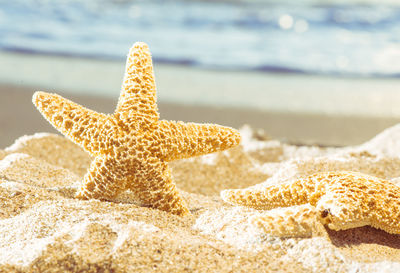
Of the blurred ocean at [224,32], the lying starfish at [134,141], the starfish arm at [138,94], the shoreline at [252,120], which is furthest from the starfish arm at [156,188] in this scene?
the blurred ocean at [224,32]

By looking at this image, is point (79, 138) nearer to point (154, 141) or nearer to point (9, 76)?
point (154, 141)

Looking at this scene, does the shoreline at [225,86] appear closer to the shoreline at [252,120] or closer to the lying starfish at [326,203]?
the shoreline at [252,120]

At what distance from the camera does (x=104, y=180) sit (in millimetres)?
2553

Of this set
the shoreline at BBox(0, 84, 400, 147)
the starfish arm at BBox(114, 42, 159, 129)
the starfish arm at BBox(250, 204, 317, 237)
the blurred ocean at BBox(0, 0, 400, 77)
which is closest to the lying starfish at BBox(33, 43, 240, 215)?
the starfish arm at BBox(114, 42, 159, 129)

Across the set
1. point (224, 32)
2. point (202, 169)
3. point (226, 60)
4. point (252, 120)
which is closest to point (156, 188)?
point (202, 169)

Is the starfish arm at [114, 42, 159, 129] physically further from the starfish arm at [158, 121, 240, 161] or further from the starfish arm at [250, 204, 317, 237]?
the starfish arm at [250, 204, 317, 237]

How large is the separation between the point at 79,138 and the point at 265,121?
3.50 m

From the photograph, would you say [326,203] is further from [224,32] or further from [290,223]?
[224,32]

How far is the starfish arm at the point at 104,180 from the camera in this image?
2525mm

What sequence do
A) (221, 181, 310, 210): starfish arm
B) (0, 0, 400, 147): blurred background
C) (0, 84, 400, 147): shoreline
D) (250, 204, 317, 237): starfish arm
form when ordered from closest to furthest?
(250, 204, 317, 237): starfish arm → (221, 181, 310, 210): starfish arm → (0, 84, 400, 147): shoreline → (0, 0, 400, 147): blurred background

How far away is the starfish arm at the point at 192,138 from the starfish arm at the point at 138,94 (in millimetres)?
104

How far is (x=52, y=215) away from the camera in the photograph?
7.56ft

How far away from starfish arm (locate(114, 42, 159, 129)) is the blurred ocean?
552 centimetres

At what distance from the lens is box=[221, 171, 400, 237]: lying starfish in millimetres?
2105
